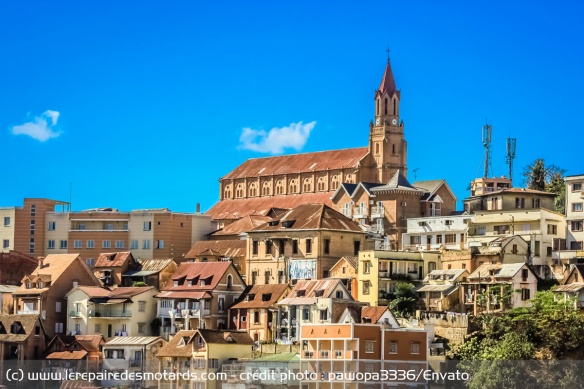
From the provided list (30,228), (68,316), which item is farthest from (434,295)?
(30,228)

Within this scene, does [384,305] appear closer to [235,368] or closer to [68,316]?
[235,368]

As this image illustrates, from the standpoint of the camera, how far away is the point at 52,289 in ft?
348

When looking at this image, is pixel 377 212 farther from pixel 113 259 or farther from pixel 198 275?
pixel 113 259

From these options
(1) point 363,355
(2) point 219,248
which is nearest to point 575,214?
(1) point 363,355

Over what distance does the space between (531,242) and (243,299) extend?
69.0ft

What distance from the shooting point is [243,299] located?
103 metres

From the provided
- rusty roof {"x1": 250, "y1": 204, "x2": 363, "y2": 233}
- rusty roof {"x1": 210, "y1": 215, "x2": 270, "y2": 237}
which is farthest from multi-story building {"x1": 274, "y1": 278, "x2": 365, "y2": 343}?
rusty roof {"x1": 210, "y1": 215, "x2": 270, "y2": 237}

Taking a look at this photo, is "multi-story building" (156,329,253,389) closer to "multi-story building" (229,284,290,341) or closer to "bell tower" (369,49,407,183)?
"multi-story building" (229,284,290,341)

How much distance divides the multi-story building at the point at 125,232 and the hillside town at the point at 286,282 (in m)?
0.11

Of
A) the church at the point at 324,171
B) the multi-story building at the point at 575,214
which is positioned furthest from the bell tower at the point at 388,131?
the multi-story building at the point at 575,214

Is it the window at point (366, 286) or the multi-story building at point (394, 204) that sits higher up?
the multi-story building at point (394, 204)

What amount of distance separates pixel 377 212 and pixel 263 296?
820 inches

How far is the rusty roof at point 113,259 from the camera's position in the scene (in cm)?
11512

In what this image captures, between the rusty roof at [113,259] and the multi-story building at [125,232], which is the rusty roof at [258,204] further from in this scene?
the rusty roof at [113,259]
